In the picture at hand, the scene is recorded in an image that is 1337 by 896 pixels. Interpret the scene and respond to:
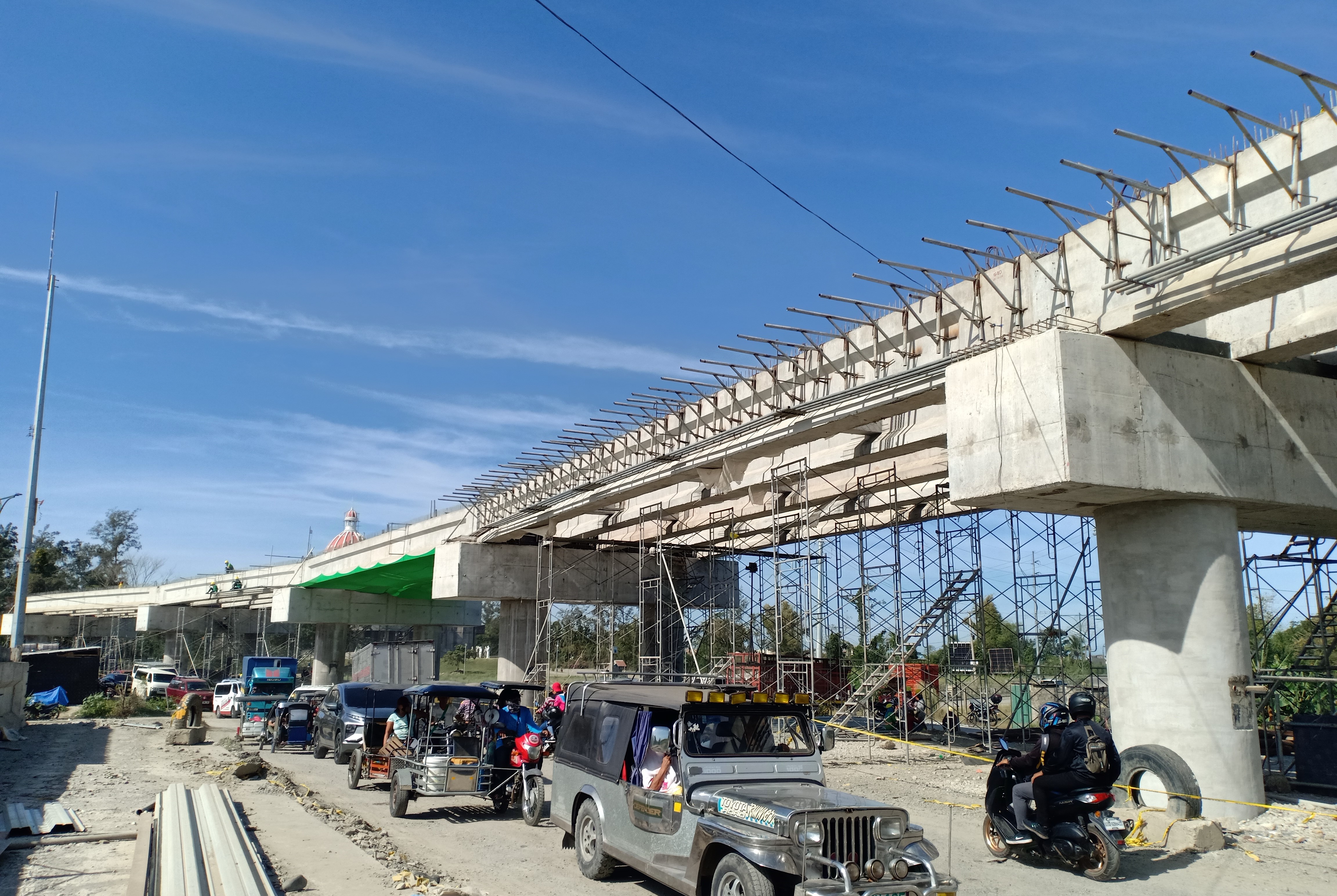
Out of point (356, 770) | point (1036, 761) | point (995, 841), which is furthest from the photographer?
point (356, 770)

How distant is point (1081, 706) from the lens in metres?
9.16

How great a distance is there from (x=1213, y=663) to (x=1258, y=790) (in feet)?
5.84

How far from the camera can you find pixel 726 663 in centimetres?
2878

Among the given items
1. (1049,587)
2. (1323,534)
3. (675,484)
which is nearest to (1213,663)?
(1323,534)

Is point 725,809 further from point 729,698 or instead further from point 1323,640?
point 1323,640

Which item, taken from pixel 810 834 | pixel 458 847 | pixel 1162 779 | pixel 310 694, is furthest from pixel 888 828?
pixel 310 694

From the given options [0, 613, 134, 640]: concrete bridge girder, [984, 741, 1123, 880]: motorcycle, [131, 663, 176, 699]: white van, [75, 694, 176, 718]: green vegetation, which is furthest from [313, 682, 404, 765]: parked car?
[0, 613, 134, 640]: concrete bridge girder

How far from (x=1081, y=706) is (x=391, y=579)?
35.1 meters

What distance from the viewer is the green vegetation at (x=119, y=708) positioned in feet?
111

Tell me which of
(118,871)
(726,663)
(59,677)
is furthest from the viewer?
(59,677)

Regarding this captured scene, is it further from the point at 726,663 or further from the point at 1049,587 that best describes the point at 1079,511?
the point at 726,663

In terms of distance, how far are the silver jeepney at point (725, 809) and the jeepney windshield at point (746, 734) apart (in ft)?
0.04

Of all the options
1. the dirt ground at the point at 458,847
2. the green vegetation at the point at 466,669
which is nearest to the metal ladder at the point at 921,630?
the dirt ground at the point at 458,847

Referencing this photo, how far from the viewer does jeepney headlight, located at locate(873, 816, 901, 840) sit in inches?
264
